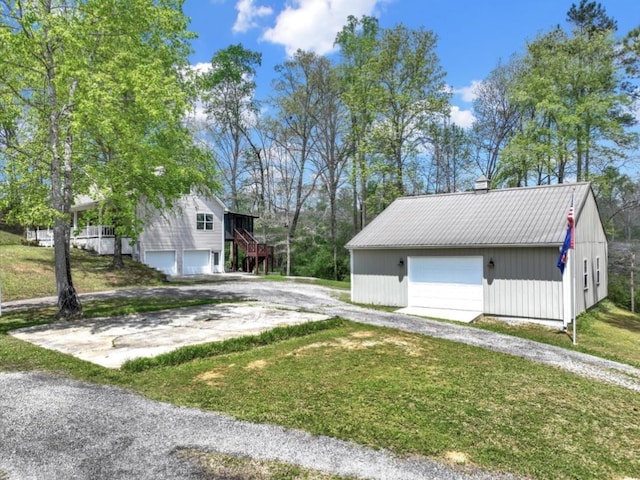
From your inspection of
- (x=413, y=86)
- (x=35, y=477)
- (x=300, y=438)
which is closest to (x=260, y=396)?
(x=300, y=438)

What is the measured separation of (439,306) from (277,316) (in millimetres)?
6196

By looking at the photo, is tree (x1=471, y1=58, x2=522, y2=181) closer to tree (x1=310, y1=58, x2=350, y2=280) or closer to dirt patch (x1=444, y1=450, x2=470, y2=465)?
tree (x1=310, y1=58, x2=350, y2=280)

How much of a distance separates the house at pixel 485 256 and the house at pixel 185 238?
514 inches

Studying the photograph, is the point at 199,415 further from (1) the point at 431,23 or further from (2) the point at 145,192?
(1) the point at 431,23

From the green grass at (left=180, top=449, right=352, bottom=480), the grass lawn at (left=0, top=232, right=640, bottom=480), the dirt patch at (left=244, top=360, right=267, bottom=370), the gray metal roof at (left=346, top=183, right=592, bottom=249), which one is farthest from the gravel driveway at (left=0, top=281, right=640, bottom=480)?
the gray metal roof at (left=346, top=183, right=592, bottom=249)

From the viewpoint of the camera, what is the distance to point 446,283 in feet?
46.0

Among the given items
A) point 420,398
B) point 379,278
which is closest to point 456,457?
point 420,398

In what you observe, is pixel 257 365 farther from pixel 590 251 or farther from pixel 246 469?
pixel 590 251

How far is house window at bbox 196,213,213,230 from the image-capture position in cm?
2742

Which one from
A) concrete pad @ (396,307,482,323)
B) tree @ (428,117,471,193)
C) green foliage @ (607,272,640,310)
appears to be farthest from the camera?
tree @ (428,117,471,193)

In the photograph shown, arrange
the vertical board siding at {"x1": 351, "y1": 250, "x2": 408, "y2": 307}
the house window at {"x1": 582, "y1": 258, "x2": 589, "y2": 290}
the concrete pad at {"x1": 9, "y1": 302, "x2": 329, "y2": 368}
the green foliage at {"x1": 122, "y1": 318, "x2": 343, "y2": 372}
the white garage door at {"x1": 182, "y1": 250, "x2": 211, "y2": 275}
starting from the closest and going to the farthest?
the green foliage at {"x1": 122, "y1": 318, "x2": 343, "y2": 372}, the concrete pad at {"x1": 9, "y1": 302, "x2": 329, "y2": 368}, the house window at {"x1": 582, "y1": 258, "x2": 589, "y2": 290}, the vertical board siding at {"x1": 351, "y1": 250, "x2": 408, "y2": 307}, the white garage door at {"x1": 182, "y1": 250, "x2": 211, "y2": 275}

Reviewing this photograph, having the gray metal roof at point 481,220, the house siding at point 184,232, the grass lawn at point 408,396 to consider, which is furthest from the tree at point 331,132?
the grass lawn at point 408,396

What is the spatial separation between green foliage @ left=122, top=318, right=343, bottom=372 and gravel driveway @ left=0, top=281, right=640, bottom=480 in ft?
3.44

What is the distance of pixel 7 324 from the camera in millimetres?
9742
